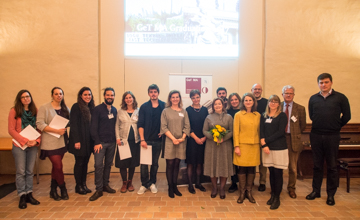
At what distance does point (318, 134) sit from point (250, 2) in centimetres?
327

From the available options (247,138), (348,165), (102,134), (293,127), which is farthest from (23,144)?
(348,165)

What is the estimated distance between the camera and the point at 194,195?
3.35 m

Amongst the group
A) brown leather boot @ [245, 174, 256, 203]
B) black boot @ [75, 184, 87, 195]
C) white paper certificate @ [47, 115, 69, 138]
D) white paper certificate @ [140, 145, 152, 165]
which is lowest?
black boot @ [75, 184, 87, 195]

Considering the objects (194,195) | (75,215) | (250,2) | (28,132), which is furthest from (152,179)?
(250,2)

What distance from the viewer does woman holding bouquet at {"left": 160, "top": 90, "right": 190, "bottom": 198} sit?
126 inches

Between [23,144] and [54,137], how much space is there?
15.0 inches

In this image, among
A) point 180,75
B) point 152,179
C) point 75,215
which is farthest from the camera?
point 180,75

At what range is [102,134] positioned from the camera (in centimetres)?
326

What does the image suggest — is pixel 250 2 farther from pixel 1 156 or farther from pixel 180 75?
pixel 1 156

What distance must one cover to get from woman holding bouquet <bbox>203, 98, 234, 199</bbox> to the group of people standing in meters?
0.02

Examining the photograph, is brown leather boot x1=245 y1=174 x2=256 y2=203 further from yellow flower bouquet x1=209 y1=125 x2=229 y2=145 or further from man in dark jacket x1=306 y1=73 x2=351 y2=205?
man in dark jacket x1=306 y1=73 x2=351 y2=205

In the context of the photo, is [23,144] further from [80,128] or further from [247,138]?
[247,138]

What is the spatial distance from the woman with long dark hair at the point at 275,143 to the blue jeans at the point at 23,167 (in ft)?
11.2

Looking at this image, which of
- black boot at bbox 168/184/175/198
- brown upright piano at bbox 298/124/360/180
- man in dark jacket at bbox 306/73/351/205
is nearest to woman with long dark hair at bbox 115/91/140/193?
black boot at bbox 168/184/175/198
